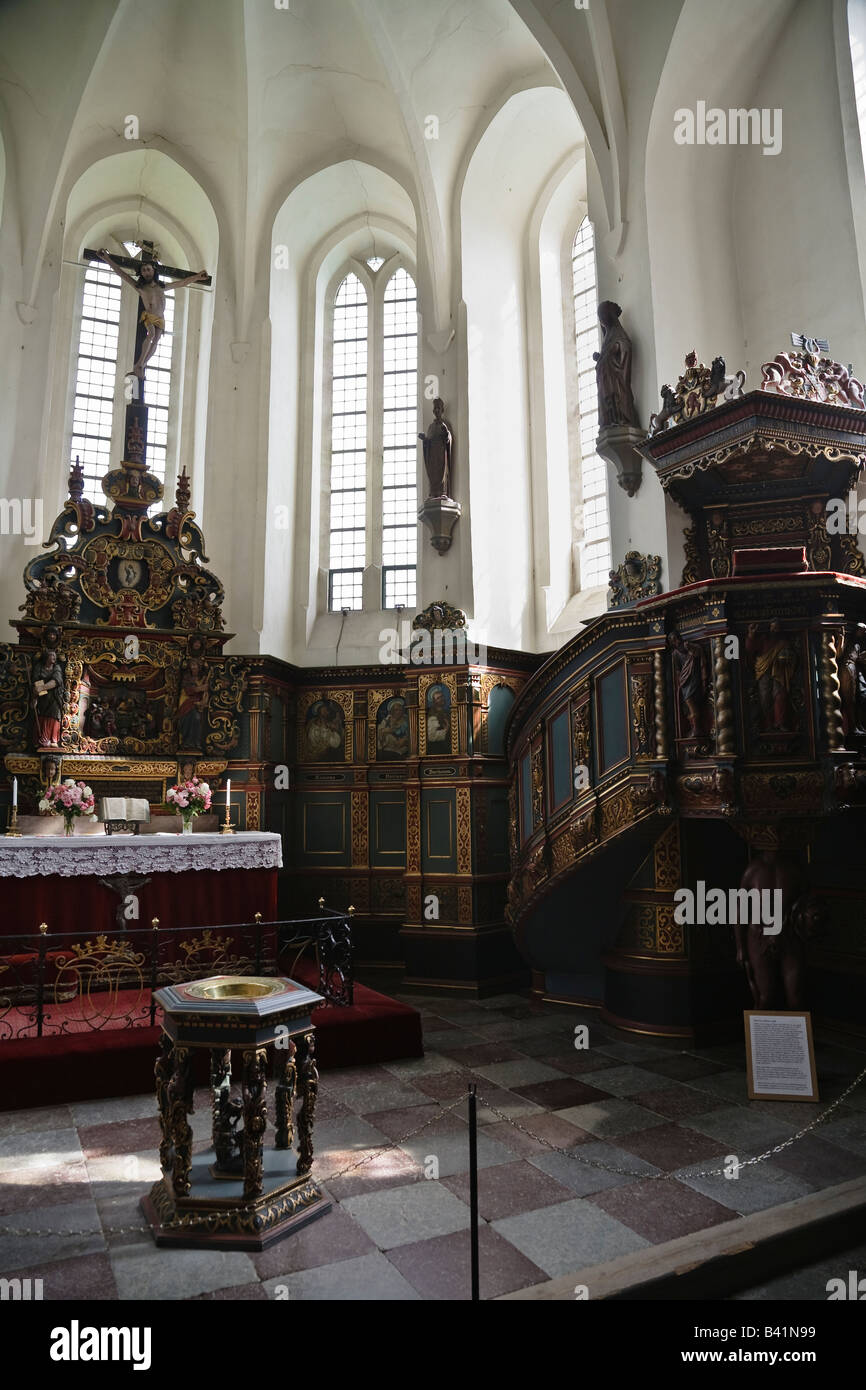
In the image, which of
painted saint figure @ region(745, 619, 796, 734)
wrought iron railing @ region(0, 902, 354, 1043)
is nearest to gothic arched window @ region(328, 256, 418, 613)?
wrought iron railing @ region(0, 902, 354, 1043)

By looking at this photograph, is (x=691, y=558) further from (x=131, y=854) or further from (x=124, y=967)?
(x=124, y=967)

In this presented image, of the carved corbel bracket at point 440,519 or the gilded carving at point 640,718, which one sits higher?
the carved corbel bracket at point 440,519

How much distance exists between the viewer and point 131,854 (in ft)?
27.1

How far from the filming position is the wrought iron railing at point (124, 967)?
23.4 ft

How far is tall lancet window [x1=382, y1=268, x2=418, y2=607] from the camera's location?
13023 millimetres

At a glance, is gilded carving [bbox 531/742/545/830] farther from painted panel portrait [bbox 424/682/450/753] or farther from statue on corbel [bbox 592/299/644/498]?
statue on corbel [bbox 592/299/644/498]

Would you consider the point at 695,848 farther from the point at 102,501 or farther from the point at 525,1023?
the point at 102,501

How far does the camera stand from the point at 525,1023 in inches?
344

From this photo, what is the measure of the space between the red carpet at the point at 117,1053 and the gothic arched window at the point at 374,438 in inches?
274

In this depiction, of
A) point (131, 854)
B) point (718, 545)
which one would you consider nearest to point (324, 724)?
point (131, 854)

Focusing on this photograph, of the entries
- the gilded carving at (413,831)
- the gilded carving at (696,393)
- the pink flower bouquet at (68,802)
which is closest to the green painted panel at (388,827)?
the gilded carving at (413,831)

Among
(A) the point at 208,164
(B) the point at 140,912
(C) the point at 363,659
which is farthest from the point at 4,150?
(B) the point at 140,912

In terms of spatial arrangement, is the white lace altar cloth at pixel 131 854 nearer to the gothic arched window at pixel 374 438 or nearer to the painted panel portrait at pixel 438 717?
the painted panel portrait at pixel 438 717
